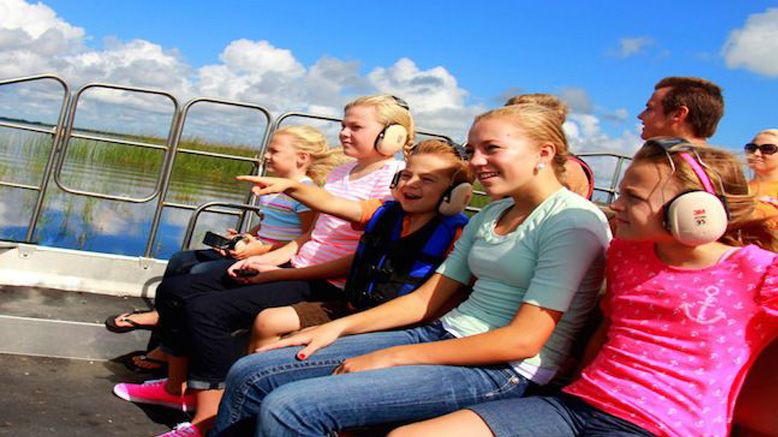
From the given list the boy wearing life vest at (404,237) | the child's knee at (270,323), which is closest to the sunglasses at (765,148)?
the boy wearing life vest at (404,237)

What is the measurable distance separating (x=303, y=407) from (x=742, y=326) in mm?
1032

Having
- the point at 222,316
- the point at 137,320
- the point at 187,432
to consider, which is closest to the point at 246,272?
the point at 222,316

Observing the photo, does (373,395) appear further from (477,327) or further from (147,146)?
(147,146)

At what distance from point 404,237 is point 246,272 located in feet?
2.85

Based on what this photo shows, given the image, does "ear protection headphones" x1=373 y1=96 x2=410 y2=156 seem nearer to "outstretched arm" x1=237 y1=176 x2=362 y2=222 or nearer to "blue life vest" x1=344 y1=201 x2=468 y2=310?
"outstretched arm" x1=237 y1=176 x2=362 y2=222

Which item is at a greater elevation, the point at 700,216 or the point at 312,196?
the point at 700,216

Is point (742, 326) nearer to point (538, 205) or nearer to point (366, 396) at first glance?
point (538, 205)

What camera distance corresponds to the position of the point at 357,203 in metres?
2.96

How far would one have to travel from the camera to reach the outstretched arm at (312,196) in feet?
9.05

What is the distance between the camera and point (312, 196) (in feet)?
9.32

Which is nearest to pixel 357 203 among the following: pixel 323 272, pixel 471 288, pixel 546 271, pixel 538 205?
pixel 323 272

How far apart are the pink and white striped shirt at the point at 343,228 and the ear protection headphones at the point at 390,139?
94mm

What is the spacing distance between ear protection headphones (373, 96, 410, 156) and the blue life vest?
51 centimetres

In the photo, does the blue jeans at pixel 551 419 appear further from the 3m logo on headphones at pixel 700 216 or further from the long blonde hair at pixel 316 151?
the long blonde hair at pixel 316 151
